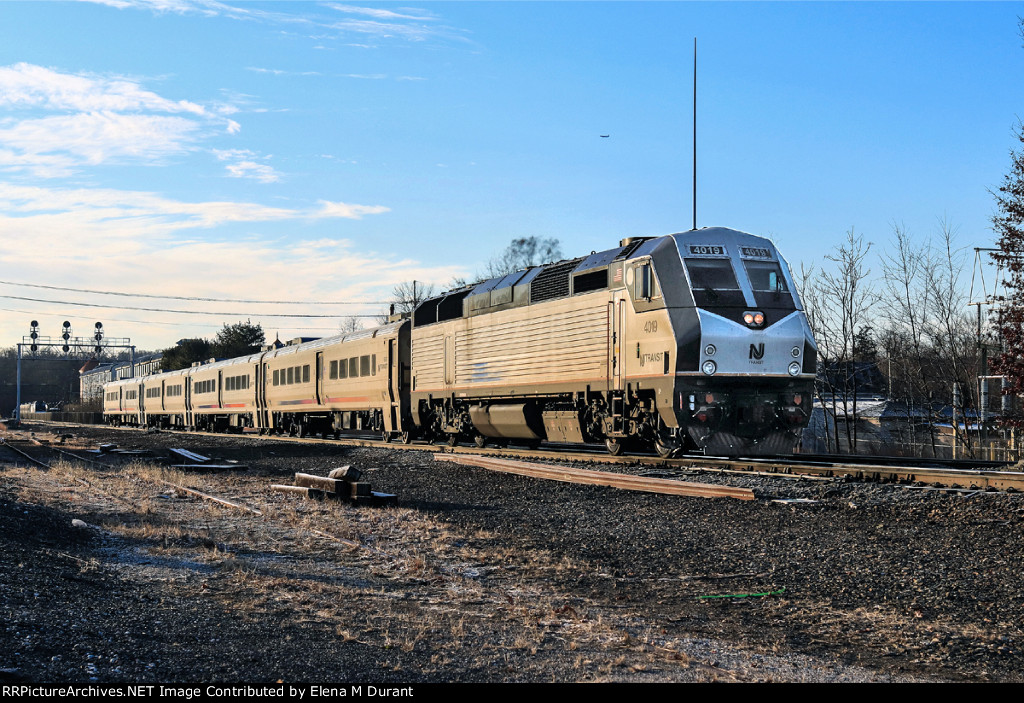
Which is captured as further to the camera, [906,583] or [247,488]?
[247,488]

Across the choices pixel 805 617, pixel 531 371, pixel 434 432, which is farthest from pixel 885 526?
pixel 434 432

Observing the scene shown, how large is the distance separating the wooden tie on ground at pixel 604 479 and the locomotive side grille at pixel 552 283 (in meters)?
3.66

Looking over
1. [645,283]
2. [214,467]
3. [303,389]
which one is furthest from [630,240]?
[303,389]

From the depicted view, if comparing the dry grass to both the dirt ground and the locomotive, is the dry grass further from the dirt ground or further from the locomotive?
the locomotive

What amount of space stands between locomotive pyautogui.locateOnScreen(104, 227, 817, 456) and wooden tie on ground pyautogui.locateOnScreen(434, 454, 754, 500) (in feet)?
5.62

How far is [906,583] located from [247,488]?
40.7ft

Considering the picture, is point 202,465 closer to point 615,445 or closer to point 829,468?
point 615,445

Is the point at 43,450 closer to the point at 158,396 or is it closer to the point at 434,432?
the point at 434,432

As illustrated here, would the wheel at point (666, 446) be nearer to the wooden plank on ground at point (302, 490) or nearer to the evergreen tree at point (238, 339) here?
the wooden plank on ground at point (302, 490)

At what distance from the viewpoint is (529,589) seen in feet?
26.7

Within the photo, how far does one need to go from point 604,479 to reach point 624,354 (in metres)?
3.16

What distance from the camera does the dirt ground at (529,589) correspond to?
5.56 metres

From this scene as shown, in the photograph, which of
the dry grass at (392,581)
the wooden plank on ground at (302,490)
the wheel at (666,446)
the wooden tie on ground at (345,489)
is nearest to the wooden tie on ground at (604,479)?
the wheel at (666,446)

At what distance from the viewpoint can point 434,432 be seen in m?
26.8
